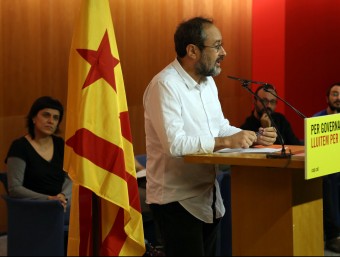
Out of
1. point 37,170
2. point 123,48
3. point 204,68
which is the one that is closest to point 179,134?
point 204,68

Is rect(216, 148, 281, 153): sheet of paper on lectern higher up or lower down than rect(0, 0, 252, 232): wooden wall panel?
lower down

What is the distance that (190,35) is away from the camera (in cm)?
322

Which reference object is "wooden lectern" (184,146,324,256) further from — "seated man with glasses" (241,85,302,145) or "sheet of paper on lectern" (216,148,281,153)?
"seated man with glasses" (241,85,302,145)

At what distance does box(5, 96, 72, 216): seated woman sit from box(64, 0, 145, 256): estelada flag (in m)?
1.15

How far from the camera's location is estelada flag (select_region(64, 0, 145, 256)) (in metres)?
3.20

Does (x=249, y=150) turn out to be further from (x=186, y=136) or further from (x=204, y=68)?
(x=204, y=68)

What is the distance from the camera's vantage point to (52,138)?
4.88 m

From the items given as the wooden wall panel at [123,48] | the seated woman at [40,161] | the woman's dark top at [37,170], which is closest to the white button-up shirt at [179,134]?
the seated woman at [40,161]

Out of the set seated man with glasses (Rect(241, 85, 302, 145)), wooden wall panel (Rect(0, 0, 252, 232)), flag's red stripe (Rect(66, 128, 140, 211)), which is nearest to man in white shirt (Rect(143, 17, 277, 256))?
flag's red stripe (Rect(66, 128, 140, 211))

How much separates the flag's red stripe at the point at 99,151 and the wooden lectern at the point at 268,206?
0.50 metres

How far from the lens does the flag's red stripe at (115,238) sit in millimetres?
3270

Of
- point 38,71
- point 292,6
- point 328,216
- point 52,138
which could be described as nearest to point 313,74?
point 292,6

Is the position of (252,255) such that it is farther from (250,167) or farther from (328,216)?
(328,216)

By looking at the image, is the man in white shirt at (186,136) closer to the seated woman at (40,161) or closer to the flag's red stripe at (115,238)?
the flag's red stripe at (115,238)
